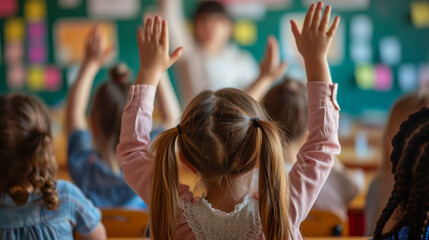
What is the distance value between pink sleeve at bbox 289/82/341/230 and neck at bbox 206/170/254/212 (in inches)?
4.6

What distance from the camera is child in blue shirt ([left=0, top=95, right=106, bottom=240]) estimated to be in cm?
139

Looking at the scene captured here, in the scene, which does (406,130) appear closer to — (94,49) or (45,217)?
(45,217)

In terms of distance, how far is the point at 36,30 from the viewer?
16.8 feet

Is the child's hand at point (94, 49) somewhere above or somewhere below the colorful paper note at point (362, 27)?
above

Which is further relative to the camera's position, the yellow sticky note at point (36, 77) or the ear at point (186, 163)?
the yellow sticky note at point (36, 77)

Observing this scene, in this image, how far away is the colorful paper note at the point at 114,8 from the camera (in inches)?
199

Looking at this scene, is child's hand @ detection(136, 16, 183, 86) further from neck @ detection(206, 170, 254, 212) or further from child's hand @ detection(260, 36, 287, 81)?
child's hand @ detection(260, 36, 287, 81)

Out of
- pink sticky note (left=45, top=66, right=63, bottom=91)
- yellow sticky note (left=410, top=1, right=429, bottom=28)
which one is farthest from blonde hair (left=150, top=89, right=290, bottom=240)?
pink sticky note (left=45, top=66, right=63, bottom=91)

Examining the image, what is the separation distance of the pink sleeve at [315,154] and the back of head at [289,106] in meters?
0.72

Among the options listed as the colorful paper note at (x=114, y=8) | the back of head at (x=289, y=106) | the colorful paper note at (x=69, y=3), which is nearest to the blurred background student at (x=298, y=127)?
the back of head at (x=289, y=106)

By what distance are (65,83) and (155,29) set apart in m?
4.08

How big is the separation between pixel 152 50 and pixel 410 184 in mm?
703

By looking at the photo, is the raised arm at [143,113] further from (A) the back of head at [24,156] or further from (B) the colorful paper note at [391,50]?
(B) the colorful paper note at [391,50]

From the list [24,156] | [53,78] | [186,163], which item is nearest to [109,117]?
[24,156]
